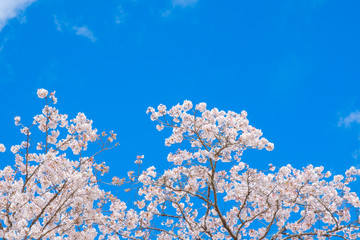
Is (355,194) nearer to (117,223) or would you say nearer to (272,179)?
(272,179)

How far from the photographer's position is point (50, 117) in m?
8.84

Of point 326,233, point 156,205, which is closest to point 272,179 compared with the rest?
point 326,233

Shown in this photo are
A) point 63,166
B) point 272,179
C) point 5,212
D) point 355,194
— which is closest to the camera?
point 5,212

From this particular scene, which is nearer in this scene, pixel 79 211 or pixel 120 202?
pixel 79 211

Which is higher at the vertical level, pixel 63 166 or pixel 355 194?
pixel 355 194

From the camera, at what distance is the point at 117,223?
30.7ft

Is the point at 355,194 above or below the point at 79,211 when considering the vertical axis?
above

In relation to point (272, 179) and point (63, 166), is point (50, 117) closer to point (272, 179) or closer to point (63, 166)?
point (63, 166)

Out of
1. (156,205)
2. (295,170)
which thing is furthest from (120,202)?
(295,170)

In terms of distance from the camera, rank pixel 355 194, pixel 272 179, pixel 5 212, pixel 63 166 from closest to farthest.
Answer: pixel 5 212 < pixel 63 166 < pixel 272 179 < pixel 355 194

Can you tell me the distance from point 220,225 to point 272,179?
256 cm

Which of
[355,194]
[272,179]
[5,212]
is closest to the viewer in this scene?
[5,212]

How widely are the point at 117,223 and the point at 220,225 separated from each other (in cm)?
333

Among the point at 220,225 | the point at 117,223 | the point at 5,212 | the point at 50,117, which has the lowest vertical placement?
the point at 5,212
